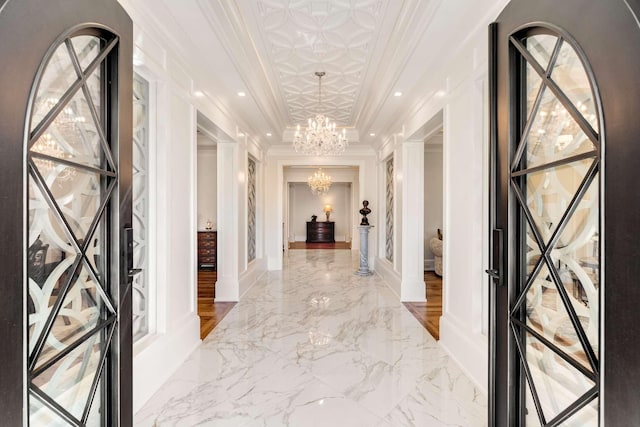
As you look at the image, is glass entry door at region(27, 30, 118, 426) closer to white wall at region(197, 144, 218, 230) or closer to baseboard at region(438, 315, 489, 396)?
baseboard at region(438, 315, 489, 396)

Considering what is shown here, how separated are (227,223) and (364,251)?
9.95 feet

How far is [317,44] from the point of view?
281 centimetres

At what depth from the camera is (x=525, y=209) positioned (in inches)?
54.3

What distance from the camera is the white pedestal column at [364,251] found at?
6570 mm

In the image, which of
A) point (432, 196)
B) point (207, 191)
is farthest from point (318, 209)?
point (432, 196)

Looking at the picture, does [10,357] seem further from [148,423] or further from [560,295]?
[560,295]

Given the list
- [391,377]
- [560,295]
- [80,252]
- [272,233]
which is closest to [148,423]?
[80,252]

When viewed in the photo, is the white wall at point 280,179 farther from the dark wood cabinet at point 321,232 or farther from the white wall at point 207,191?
the dark wood cabinet at point 321,232

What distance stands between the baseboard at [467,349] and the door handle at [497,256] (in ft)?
2.61

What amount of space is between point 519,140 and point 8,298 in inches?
75.6

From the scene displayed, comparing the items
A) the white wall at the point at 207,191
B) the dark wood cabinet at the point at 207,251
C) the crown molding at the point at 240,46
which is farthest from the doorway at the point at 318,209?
the crown molding at the point at 240,46

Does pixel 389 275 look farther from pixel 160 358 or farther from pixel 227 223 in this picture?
pixel 160 358

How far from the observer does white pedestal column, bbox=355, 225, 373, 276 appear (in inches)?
259

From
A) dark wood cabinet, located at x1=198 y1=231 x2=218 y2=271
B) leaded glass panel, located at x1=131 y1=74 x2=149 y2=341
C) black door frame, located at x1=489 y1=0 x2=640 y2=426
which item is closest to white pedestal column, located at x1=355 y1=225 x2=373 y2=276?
dark wood cabinet, located at x1=198 y1=231 x2=218 y2=271
